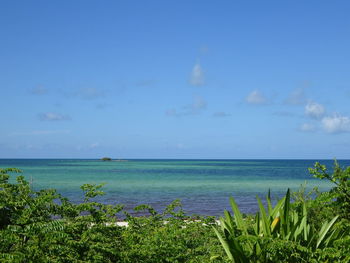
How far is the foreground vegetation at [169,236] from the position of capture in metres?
5.14

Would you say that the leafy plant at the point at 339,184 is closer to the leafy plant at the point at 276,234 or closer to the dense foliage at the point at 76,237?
the leafy plant at the point at 276,234

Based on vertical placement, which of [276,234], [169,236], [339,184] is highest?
[339,184]

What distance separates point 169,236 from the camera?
6.69 meters

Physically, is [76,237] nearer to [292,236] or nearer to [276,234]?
[276,234]

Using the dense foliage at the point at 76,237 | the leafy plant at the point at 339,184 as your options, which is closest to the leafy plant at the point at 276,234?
the dense foliage at the point at 76,237

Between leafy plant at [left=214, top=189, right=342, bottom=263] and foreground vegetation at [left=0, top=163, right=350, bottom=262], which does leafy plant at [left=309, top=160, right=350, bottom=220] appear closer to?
foreground vegetation at [left=0, top=163, right=350, bottom=262]

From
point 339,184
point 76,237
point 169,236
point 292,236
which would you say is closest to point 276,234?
point 292,236

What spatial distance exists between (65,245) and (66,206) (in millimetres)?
1459

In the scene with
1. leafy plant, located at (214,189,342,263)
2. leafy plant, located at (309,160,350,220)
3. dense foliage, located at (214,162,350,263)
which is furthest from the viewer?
leafy plant, located at (309,160,350,220)

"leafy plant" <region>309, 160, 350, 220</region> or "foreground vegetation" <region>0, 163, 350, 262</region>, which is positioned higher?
"leafy plant" <region>309, 160, 350, 220</region>

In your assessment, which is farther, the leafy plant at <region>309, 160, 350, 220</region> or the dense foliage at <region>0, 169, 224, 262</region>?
the leafy plant at <region>309, 160, 350, 220</region>

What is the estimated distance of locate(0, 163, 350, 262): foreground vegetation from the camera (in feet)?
16.9

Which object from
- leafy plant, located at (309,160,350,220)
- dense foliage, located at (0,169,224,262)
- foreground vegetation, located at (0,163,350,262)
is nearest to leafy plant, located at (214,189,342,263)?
foreground vegetation, located at (0,163,350,262)

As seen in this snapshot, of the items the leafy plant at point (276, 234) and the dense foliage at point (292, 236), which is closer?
the dense foliage at point (292, 236)
